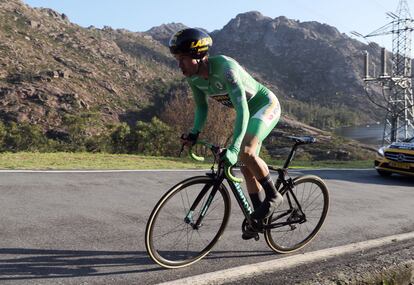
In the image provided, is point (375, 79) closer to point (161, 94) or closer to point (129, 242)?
point (129, 242)

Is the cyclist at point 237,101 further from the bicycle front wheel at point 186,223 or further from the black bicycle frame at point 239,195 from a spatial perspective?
the bicycle front wheel at point 186,223

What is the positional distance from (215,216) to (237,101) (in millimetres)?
1106

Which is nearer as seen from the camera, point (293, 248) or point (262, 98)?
point (262, 98)

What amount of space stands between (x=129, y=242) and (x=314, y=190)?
202 centimetres

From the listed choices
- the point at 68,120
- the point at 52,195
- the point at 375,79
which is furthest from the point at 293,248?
the point at 68,120

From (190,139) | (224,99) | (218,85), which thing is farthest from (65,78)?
(218,85)

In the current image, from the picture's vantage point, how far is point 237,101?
328 centimetres

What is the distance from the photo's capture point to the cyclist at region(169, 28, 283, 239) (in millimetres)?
3271

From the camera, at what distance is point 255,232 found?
3.72 m

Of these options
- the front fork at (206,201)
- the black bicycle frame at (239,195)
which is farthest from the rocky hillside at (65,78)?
the front fork at (206,201)

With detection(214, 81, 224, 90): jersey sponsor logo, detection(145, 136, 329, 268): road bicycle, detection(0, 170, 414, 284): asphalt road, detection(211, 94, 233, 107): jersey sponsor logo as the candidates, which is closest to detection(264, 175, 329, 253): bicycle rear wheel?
detection(145, 136, 329, 268): road bicycle

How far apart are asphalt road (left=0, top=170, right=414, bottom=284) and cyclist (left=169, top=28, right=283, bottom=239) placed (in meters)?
0.60

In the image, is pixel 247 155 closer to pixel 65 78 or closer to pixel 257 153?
pixel 257 153

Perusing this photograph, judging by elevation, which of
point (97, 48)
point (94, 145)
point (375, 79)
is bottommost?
point (94, 145)
